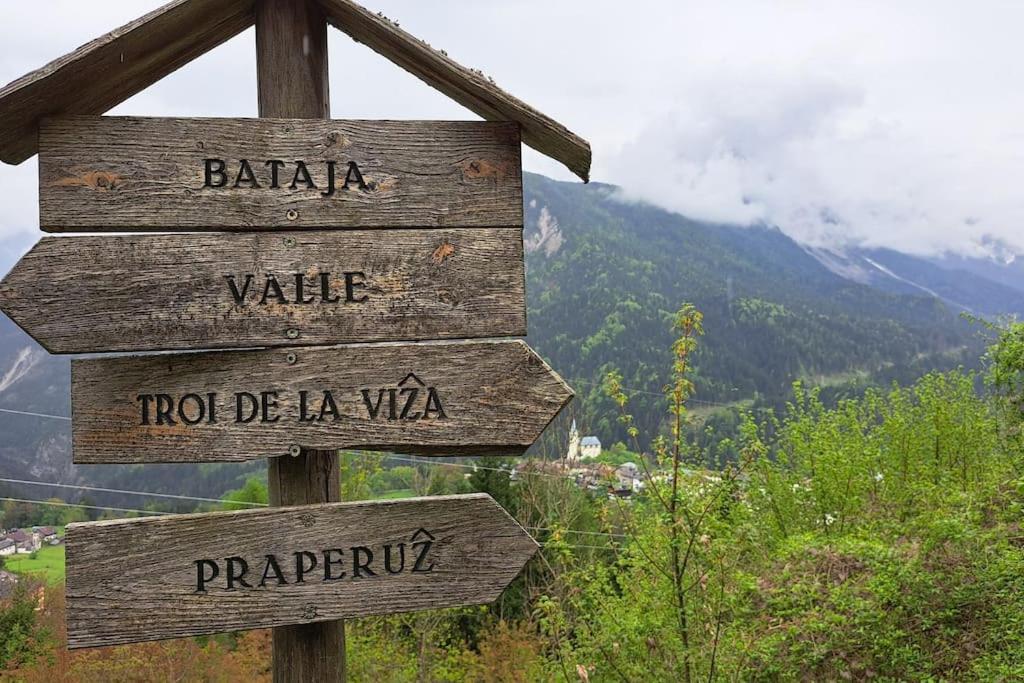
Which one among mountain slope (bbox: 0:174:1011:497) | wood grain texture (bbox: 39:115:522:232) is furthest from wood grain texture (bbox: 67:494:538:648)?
mountain slope (bbox: 0:174:1011:497)

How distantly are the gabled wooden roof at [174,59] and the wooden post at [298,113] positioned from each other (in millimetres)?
114

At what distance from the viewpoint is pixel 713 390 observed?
123 metres

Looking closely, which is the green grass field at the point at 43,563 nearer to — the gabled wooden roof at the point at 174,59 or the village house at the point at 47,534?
the village house at the point at 47,534

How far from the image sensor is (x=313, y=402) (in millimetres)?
2457

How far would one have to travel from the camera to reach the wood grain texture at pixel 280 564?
7.75ft

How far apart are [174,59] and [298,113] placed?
64 centimetres

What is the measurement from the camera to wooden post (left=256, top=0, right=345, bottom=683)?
2.62 m

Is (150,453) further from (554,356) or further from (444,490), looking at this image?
(554,356)

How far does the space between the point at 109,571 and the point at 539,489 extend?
17866 mm

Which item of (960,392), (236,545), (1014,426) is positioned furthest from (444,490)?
(236,545)

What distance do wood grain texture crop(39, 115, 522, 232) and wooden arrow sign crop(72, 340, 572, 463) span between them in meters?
0.41

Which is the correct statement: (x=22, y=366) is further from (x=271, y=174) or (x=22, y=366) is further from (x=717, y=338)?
(x=717, y=338)

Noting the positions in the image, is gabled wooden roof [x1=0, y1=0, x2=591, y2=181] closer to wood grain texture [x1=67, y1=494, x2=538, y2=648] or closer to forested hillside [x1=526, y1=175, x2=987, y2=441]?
wood grain texture [x1=67, y1=494, x2=538, y2=648]

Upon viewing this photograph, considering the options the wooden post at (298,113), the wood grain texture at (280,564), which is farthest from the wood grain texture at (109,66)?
the wood grain texture at (280,564)
